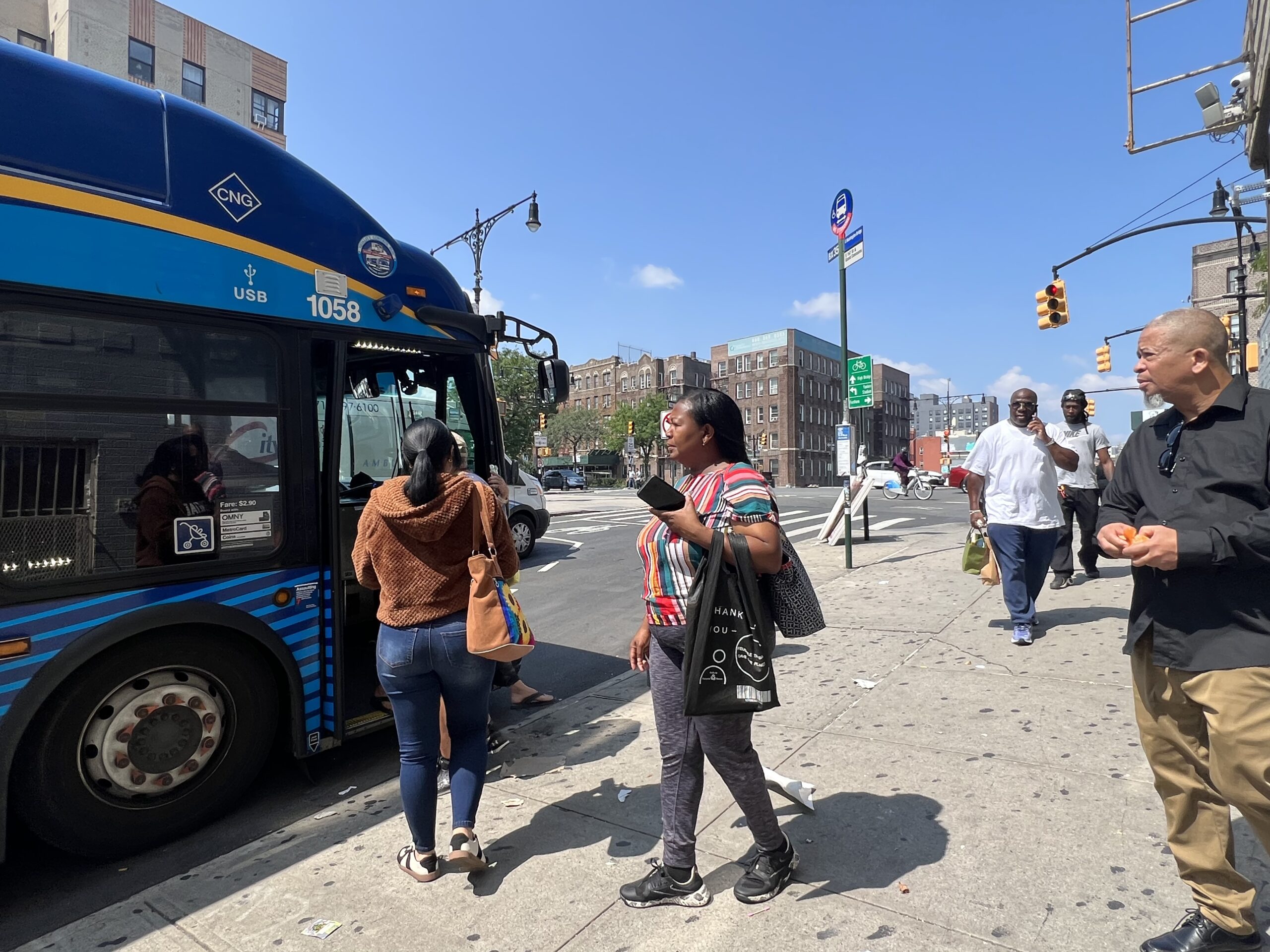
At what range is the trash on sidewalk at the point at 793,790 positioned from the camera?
10.4 ft

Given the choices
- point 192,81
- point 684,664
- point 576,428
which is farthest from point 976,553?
point 576,428

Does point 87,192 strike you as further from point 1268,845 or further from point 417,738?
point 1268,845

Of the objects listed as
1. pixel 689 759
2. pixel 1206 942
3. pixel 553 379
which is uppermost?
pixel 553 379

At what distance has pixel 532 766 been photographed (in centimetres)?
402

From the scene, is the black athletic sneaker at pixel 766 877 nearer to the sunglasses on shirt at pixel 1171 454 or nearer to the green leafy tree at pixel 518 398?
the sunglasses on shirt at pixel 1171 454

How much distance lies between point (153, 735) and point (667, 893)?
7.96ft

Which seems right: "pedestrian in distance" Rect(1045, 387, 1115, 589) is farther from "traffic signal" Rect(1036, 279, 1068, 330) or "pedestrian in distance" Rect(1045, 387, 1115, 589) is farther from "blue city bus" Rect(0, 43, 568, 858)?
"traffic signal" Rect(1036, 279, 1068, 330)

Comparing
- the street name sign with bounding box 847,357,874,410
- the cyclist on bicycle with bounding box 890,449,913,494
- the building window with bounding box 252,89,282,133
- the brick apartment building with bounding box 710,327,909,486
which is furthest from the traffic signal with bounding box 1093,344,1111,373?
the brick apartment building with bounding box 710,327,909,486

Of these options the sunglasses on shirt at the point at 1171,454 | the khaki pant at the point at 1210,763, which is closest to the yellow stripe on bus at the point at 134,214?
the sunglasses on shirt at the point at 1171,454

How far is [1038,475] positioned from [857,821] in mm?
3689

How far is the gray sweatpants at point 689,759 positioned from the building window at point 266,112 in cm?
3497

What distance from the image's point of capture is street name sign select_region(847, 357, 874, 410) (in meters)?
9.94

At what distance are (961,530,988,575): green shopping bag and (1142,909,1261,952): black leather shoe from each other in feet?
13.9

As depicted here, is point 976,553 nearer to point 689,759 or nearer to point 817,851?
point 817,851
